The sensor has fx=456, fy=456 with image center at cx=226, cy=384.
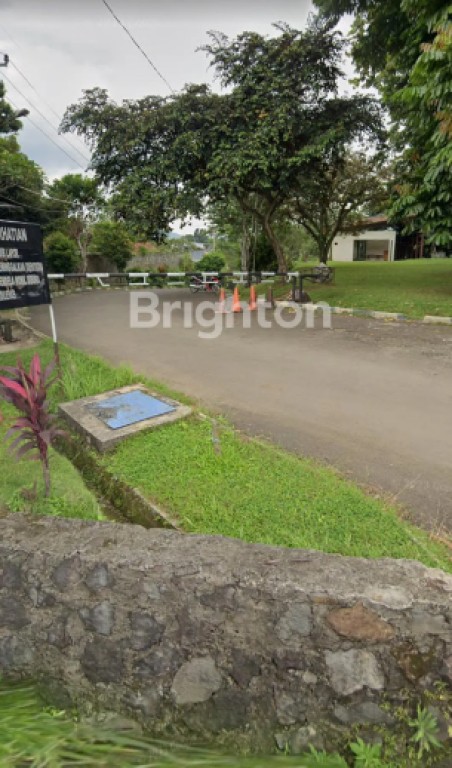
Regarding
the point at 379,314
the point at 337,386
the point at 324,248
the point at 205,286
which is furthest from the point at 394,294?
the point at 205,286

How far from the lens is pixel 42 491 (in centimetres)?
325

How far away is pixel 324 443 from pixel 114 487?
6.00 ft

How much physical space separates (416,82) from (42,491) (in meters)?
Answer: 10.0

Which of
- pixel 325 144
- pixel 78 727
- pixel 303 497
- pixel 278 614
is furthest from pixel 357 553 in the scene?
pixel 325 144

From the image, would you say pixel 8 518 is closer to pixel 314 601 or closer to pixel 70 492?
pixel 70 492

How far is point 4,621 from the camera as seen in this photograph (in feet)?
7.09

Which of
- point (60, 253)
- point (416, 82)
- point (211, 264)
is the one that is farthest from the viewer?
point (211, 264)

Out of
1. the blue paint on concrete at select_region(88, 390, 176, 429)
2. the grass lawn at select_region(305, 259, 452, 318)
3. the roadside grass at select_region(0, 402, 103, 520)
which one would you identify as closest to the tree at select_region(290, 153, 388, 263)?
the grass lawn at select_region(305, 259, 452, 318)

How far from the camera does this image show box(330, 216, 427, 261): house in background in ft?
119

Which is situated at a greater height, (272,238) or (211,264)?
(272,238)

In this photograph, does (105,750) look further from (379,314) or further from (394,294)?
(394,294)

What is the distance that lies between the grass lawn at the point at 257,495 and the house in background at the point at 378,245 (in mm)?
33761

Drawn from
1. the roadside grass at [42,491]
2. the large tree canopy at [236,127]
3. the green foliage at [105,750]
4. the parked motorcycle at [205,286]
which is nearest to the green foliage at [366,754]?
the green foliage at [105,750]

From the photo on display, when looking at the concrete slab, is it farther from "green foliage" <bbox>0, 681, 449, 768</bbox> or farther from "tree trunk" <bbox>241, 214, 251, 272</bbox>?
"tree trunk" <bbox>241, 214, 251, 272</bbox>
